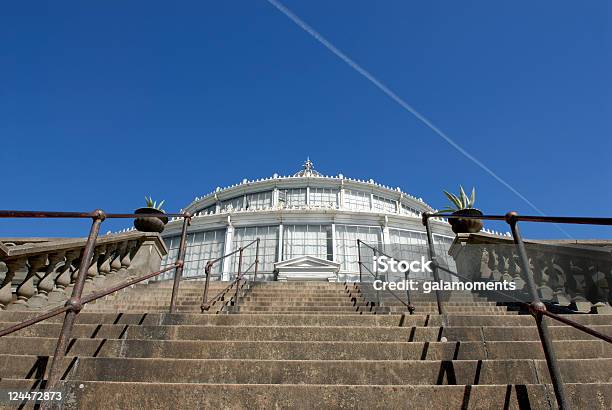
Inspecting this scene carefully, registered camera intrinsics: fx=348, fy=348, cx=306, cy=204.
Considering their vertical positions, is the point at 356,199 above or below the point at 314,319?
above

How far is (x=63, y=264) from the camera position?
6105 mm

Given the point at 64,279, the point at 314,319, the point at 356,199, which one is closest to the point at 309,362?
the point at 314,319

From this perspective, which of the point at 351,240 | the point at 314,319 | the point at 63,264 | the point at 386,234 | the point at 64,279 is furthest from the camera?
the point at 386,234

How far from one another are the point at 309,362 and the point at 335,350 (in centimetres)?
43

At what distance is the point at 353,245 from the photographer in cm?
1647

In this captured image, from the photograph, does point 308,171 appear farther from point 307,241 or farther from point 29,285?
point 29,285

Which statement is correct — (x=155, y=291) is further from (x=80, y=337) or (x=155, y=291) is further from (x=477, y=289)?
(x=477, y=289)

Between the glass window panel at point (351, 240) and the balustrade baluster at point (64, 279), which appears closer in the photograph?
the balustrade baluster at point (64, 279)

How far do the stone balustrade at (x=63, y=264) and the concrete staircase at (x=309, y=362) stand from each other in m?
0.78

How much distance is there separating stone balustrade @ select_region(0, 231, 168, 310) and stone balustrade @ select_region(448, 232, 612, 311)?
720 cm

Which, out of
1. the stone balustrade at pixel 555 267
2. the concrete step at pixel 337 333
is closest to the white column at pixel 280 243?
the stone balustrade at pixel 555 267

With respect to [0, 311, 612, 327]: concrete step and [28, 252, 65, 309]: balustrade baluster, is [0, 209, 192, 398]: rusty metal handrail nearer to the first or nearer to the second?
[0, 311, 612, 327]: concrete step

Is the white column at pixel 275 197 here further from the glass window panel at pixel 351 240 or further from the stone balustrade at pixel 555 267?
the stone balustrade at pixel 555 267

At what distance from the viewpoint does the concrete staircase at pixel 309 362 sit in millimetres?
2305
